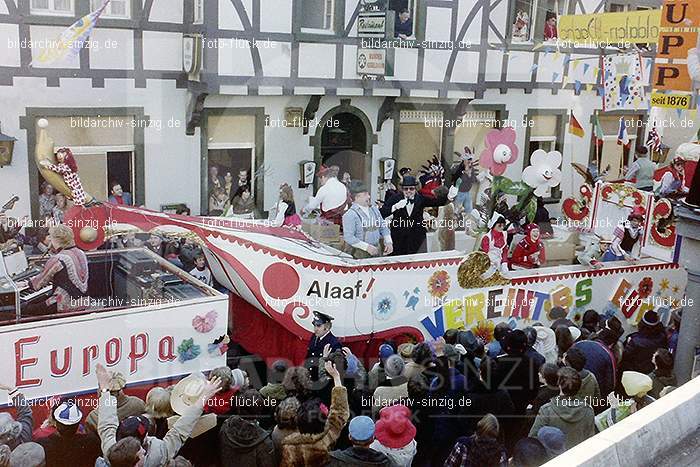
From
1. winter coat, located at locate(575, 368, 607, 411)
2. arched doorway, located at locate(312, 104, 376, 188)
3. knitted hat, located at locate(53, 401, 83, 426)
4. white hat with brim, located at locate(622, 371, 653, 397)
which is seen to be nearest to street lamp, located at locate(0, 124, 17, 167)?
arched doorway, located at locate(312, 104, 376, 188)

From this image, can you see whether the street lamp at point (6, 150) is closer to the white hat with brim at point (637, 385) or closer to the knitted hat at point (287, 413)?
the knitted hat at point (287, 413)

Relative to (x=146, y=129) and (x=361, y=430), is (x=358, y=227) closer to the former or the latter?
(x=361, y=430)

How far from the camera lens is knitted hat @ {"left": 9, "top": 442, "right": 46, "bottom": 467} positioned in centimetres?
395

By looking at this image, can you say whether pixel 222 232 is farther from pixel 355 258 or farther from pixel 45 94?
pixel 45 94

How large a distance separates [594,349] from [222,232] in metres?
3.01

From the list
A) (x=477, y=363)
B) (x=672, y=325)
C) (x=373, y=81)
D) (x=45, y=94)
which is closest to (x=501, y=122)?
(x=373, y=81)

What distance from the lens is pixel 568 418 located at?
15.3ft

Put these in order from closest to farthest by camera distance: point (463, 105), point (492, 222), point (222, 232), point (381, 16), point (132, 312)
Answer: point (132, 312)
point (222, 232)
point (492, 222)
point (381, 16)
point (463, 105)

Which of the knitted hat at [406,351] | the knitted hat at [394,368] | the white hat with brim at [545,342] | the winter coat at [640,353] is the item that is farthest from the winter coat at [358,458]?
the winter coat at [640,353]

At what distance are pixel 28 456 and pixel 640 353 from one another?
14.7ft

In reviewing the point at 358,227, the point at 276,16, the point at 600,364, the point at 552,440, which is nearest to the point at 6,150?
the point at 276,16

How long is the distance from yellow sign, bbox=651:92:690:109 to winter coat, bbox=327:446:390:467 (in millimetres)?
6046

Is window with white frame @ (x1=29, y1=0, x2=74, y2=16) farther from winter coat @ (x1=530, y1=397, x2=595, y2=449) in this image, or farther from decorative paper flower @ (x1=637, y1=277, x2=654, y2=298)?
decorative paper flower @ (x1=637, y1=277, x2=654, y2=298)

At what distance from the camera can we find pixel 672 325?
24.2ft
